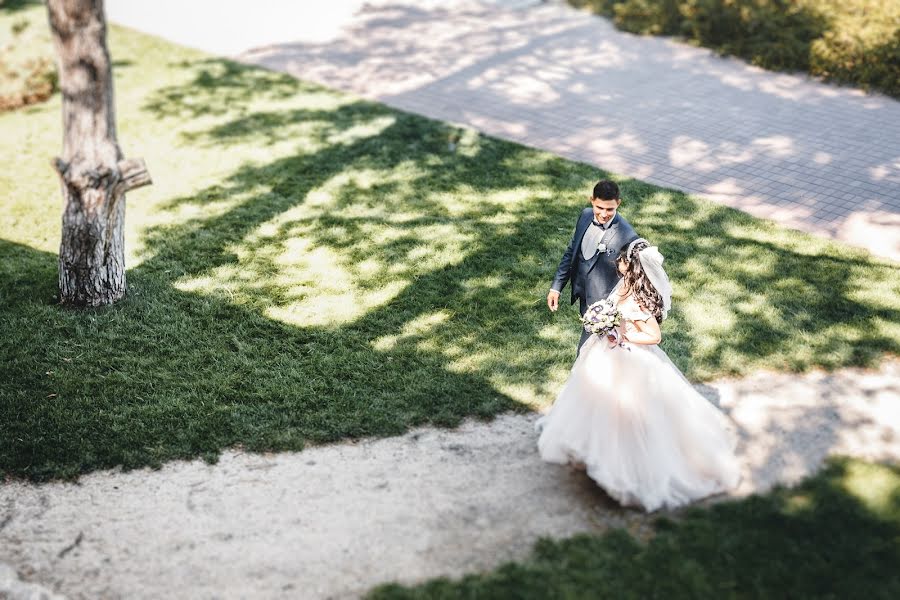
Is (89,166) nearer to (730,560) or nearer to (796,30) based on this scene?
(730,560)

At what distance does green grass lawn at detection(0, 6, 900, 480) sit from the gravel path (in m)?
0.29

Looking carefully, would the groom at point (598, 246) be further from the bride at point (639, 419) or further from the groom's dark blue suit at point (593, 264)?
the bride at point (639, 419)

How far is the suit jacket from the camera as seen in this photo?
5.49 m

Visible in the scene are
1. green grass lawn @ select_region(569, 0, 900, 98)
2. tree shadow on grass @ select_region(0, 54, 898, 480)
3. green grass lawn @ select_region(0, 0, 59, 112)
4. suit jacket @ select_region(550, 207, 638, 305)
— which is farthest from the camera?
green grass lawn @ select_region(0, 0, 59, 112)

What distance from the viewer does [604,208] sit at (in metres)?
5.38

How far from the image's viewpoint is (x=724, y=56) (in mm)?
14930

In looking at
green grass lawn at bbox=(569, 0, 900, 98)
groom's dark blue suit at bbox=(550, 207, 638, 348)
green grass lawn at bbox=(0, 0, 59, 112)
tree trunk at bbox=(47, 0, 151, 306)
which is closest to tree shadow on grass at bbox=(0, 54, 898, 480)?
tree trunk at bbox=(47, 0, 151, 306)

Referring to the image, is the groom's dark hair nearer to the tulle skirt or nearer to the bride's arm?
the bride's arm

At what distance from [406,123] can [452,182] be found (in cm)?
221

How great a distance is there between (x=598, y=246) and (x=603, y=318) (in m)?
0.56

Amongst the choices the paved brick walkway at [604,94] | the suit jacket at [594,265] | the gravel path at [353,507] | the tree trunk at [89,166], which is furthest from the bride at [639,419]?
the paved brick walkway at [604,94]

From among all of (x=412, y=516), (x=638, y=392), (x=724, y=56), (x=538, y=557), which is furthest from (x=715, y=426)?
(x=724, y=56)

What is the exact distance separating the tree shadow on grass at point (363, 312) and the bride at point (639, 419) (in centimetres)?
137

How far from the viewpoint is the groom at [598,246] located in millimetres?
5367
